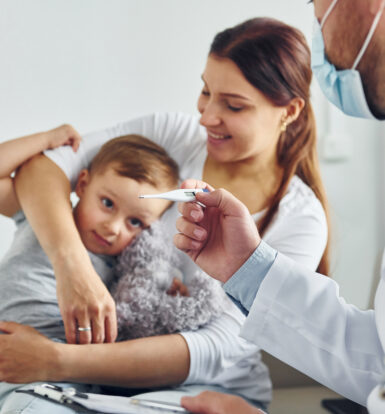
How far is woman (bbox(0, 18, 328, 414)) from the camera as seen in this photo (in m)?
1.11

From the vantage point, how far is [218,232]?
0.96m

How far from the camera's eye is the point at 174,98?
1.80 m

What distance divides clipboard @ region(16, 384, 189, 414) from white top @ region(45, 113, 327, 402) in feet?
0.86

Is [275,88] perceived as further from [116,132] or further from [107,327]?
[107,327]

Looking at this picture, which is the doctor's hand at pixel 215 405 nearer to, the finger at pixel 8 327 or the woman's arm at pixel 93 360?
the woman's arm at pixel 93 360

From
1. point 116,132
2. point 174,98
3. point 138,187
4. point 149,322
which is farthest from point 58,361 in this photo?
point 174,98

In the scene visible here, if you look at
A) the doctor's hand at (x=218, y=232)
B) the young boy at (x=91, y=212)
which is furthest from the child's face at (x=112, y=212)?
the doctor's hand at (x=218, y=232)

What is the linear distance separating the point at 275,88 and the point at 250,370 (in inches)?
27.9

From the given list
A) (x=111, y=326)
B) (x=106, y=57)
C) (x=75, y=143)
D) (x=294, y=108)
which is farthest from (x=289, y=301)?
(x=106, y=57)

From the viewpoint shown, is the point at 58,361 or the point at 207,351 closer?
the point at 58,361

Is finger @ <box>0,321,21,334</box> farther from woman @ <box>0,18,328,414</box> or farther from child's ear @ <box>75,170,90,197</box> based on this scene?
child's ear @ <box>75,170,90,197</box>

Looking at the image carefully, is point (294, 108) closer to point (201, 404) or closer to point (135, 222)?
point (135, 222)

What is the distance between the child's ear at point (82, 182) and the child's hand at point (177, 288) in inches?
13.1

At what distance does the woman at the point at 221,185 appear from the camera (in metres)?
1.11
